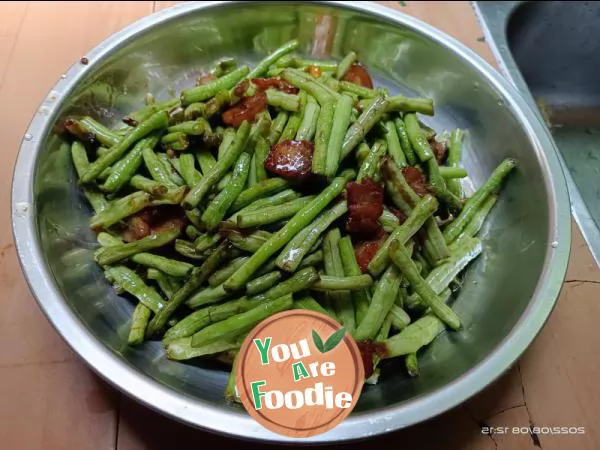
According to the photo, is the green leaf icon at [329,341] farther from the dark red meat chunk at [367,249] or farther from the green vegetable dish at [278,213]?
the dark red meat chunk at [367,249]

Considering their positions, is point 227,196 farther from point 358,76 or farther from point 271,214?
point 358,76

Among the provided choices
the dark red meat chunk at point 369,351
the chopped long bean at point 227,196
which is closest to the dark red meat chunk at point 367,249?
the dark red meat chunk at point 369,351

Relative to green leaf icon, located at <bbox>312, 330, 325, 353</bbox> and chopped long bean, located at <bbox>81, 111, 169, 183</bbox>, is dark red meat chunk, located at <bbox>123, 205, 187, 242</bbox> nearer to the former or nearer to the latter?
chopped long bean, located at <bbox>81, 111, 169, 183</bbox>

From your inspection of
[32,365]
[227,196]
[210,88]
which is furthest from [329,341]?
[210,88]

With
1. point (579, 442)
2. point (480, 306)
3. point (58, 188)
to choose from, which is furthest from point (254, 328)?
point (579, 442)

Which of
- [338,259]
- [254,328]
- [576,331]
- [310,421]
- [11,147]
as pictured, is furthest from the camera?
[11,147]

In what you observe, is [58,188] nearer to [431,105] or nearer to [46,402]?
[46,402]
